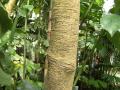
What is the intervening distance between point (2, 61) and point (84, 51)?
5.85 ft

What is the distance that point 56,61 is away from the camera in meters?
0.54

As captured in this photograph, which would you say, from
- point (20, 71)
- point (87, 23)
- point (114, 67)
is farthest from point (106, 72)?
point (20, 71)

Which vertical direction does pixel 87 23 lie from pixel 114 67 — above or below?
above

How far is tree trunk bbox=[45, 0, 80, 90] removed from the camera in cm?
53

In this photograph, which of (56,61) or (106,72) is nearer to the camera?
(56,61)

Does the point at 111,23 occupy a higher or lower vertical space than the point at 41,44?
higher

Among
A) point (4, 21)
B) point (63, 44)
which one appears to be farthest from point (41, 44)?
point (63, 44)

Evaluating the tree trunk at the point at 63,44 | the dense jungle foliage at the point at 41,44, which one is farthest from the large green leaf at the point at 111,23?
the tree trunk at the point at 63,44

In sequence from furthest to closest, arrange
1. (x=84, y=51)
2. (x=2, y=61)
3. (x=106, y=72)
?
(x=106, y=72), (x=84, y=51), (x=2, y=61)

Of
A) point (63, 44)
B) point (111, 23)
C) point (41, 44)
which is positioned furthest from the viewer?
point (41, 44)

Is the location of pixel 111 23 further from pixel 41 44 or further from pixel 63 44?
pixel 41 44

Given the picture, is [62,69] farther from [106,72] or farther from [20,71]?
[106,72]

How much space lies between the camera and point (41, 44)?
2061 mm

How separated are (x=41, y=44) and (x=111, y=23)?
1425mm
